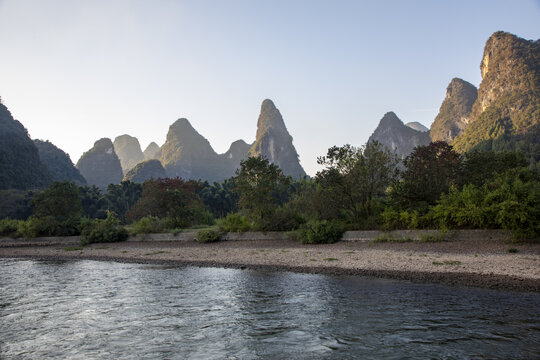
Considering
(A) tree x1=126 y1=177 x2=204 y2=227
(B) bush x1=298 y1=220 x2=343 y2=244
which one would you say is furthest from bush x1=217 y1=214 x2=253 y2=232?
(A) tree x1=126 y1=177 x2=204 y2=227

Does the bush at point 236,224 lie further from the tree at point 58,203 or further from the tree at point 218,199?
the tree at point 218,199

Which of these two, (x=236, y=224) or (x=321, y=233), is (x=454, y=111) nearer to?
(x=236, y=224)

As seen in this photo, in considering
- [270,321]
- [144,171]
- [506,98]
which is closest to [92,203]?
[270,321]

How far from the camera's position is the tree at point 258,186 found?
24.0m

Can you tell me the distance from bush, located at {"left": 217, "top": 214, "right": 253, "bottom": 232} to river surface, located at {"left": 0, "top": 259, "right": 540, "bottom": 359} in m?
11.1

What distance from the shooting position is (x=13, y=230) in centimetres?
3378

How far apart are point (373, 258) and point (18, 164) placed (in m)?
95.4

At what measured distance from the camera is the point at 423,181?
65.2 feet

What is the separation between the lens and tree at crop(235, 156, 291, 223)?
24.0m

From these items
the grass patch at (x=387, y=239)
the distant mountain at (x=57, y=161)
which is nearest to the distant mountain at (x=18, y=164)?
the distant mountain at (x=57, y=161)

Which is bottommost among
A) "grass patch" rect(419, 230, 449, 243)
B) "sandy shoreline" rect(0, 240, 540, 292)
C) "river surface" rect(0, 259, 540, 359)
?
"river surface" rect(0, 259, 540, 359)

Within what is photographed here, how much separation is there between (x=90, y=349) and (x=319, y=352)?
4.26 meters

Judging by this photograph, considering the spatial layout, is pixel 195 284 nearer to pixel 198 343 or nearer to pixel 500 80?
pixel 198 343

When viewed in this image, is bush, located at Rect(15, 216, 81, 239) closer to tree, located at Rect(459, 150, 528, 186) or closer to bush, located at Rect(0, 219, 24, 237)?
bush, located at Rect(0, 219, 24, 237)
